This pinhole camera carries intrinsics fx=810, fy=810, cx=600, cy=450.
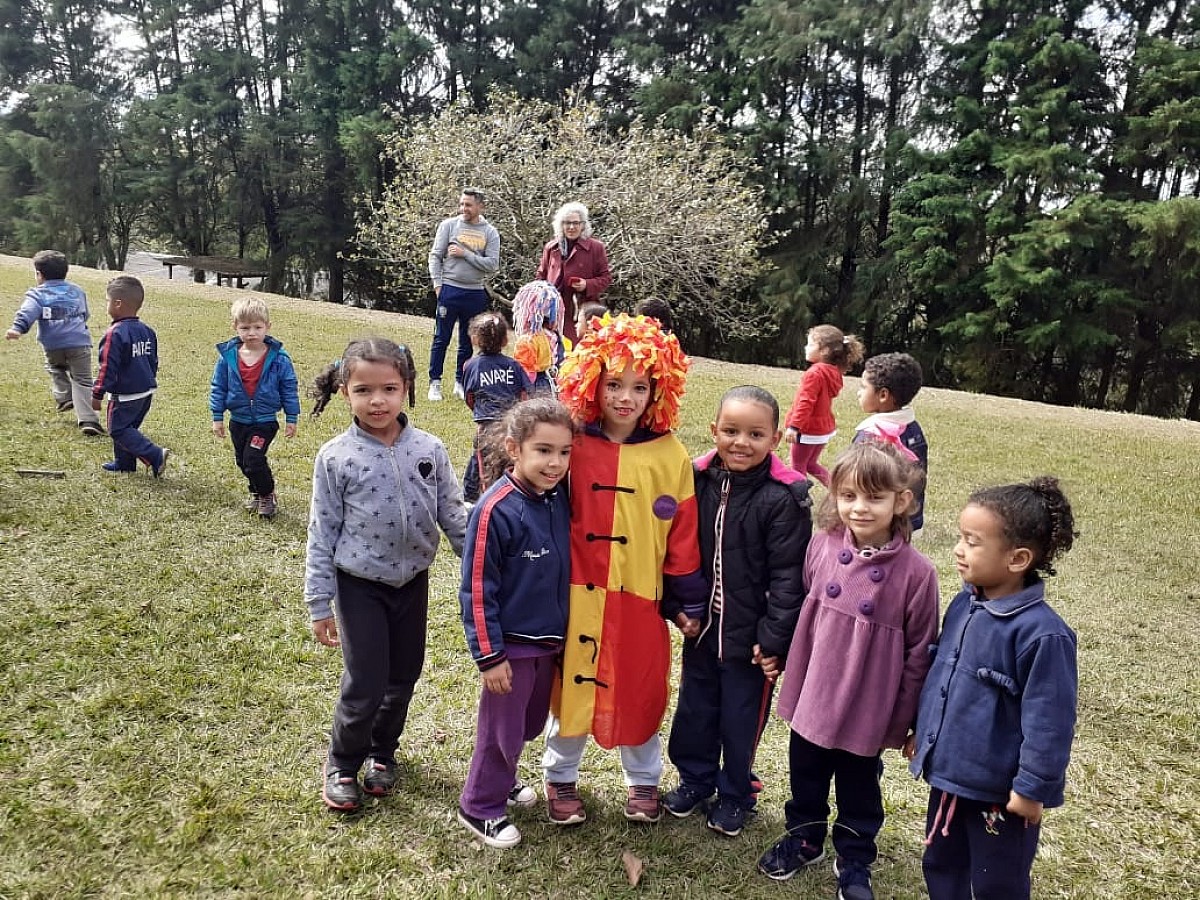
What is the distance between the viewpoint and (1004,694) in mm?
2023

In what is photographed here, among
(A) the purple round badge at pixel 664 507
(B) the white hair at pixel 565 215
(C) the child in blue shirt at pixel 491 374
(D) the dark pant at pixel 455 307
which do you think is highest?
(B) the white hair at pixel 565 215

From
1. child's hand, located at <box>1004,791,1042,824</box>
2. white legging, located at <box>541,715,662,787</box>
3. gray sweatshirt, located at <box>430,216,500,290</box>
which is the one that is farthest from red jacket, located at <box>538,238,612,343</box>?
child's hand, located at <box>1004,791,1042,824</box>

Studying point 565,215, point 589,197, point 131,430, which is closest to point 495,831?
point 131,430

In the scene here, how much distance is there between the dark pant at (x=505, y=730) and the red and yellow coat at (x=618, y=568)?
0.08 meters

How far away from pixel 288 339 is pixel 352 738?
32.0ft

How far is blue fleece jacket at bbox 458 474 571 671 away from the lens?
241 centimetres

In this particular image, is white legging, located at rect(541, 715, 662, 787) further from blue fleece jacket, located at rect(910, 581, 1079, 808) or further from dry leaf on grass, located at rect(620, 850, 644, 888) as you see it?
blue fleece jacket, located at rect(910, 581, 1079, 808)

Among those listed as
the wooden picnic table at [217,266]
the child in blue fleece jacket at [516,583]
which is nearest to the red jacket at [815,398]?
the child in blue fleece jacket at [516,583]

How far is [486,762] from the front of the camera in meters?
2.59

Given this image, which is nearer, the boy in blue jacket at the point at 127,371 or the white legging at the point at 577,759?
the white legging at the point at 577,759

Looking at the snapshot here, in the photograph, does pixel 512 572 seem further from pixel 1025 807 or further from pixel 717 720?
pixel 1025 807

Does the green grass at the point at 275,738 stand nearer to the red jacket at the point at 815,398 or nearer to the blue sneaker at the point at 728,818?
the blue sneaker at the point at 728,818

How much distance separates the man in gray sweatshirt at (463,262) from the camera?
766cm

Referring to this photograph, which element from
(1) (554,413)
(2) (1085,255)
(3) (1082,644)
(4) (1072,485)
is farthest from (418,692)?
(2) (1085,255)
